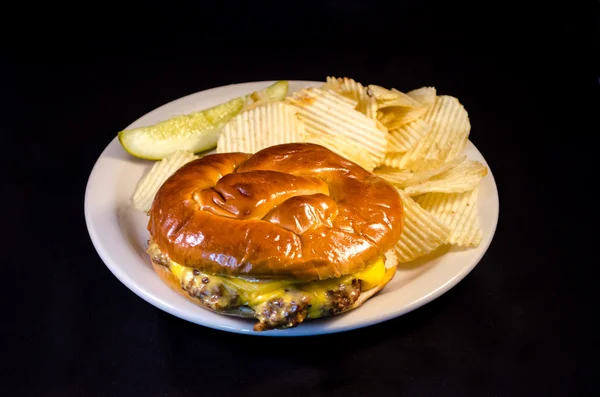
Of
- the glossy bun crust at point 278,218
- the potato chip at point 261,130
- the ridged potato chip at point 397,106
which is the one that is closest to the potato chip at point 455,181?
the glossy bun crust at point 278,218

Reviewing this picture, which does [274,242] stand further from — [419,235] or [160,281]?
[419,235]

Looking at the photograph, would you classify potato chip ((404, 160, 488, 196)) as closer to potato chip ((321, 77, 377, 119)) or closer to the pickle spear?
potato chip ((321, 77, 377, 119))

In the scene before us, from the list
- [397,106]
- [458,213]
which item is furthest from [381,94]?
[458,213]

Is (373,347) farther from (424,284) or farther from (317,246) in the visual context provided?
(317,246)

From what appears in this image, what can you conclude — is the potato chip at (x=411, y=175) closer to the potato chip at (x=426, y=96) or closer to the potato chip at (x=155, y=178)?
the potato chip at (x=426, y=96)

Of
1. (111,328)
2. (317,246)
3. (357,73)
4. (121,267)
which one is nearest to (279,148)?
(317,246)
